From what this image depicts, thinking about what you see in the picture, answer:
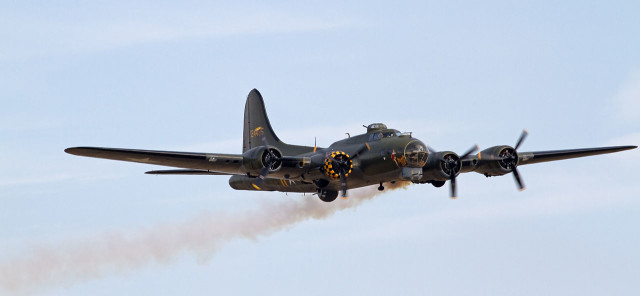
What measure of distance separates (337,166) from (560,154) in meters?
14.4

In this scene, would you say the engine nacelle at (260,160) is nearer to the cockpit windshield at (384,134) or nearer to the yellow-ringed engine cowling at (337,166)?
the yellow-ringed engine cowling at (337,166)

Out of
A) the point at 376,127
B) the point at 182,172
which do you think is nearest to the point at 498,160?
the point at 376,127

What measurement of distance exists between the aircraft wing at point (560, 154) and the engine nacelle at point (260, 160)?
1503 cm

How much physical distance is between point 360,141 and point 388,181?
2478 mm

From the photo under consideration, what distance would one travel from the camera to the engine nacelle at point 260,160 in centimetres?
4459

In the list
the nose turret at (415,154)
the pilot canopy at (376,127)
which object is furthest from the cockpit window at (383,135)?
the nose turret at (415,154)

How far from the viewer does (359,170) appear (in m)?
47.0

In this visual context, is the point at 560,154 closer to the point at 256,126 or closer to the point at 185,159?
the point at 256,126

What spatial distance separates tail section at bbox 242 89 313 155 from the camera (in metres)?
55.7

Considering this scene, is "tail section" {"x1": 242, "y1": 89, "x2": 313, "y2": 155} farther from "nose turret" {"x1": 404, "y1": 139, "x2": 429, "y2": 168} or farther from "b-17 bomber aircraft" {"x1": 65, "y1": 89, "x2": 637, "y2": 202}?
"nose turret" {"x1": 404, "y1": 139, "x2": 429, "y2": 168}

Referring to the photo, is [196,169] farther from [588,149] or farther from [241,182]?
[588,149]

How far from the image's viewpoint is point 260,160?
44.5m

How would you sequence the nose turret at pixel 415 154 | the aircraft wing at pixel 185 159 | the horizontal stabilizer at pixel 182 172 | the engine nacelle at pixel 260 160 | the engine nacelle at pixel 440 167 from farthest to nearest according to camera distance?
the horizontal stabilizer at pixel 182 172 < the engine nacelle at pixel 440 167 < the nose turret at pixel 415 154 < the engine nacelle at pixel 260 160 < the aircraft wing at pixel 185 159

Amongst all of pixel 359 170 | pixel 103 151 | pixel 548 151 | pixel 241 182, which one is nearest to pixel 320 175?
pixel 359 170
